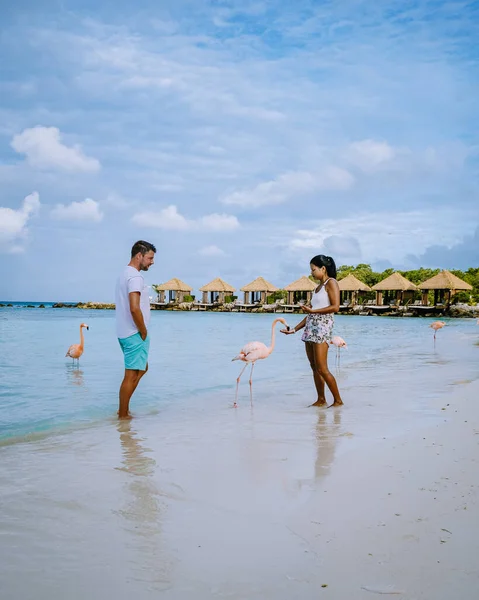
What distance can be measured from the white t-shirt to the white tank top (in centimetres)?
208

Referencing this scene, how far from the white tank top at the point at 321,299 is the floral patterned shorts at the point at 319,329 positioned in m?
0.15

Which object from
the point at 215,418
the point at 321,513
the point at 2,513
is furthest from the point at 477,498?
the point at 215,418

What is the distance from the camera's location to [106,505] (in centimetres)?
357

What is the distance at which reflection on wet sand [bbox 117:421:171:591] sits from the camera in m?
2.66

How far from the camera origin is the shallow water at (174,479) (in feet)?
8.67

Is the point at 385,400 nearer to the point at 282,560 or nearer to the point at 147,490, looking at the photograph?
the point at 147,490

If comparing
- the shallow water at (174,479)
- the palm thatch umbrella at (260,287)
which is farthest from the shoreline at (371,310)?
the shallow water at (174,479)

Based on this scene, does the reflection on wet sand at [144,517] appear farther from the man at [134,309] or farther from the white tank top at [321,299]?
the white tank top at [321,299]

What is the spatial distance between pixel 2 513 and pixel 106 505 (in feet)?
2.06

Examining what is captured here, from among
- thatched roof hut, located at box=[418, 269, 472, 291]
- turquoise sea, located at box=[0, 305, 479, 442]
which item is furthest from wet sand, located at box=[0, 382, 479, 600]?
thatched roof hut, located at box=[418, 269, 472, 291]

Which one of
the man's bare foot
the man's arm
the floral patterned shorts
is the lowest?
the man's bare foot

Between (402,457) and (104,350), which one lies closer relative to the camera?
(402,457)

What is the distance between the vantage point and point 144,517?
3346 millimetres

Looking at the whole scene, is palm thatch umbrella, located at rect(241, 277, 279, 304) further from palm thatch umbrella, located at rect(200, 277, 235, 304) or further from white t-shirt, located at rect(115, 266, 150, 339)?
white t-shirt, located at rect(115, 266, 150, 339)
